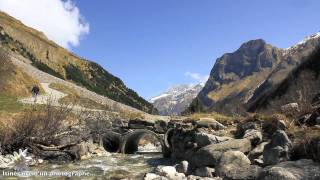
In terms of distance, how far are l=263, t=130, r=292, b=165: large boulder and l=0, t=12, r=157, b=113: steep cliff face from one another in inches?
4122

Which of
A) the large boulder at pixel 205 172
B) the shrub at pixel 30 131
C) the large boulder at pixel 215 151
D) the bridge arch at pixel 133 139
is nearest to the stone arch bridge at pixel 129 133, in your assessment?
the bridge arch at pixel 133 139

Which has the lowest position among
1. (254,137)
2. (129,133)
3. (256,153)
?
(256,153)

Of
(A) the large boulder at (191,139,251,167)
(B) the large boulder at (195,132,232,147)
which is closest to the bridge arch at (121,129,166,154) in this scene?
(B) the large boulder at (195,132,232,147)

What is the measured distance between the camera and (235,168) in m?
18.9

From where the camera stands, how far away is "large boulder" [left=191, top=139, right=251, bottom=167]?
22.0m

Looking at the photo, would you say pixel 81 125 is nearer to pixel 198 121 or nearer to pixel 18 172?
pixel 198 121

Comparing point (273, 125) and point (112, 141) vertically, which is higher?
point (112, 141)

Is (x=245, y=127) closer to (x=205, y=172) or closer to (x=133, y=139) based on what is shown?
(x=205, y=172)

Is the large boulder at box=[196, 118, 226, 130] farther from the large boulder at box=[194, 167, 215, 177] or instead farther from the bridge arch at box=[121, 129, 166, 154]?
the large boulder at box=[194, 167, 215, 177]

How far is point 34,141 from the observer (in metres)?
31.5

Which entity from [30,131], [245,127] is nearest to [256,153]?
[245,127]

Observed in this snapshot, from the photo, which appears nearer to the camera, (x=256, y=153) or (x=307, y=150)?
(x=307, y=150)

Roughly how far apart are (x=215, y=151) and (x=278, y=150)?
3.87 metres

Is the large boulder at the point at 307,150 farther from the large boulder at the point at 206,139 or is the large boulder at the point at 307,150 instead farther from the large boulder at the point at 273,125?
the large boulder at the point at 206,139
